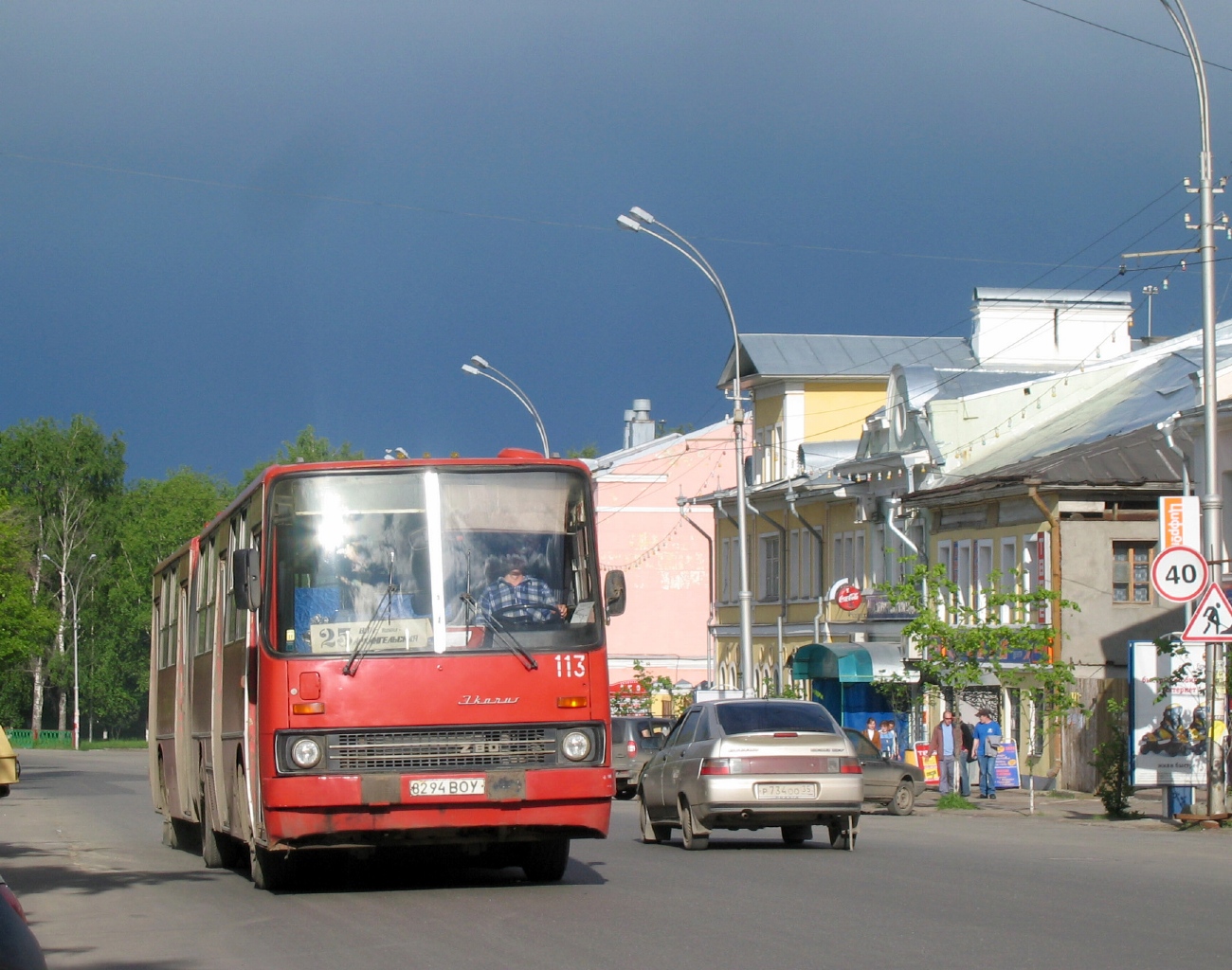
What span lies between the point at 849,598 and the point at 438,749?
36546mm

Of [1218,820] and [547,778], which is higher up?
[547,778]

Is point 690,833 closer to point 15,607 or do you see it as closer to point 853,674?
point 853,674

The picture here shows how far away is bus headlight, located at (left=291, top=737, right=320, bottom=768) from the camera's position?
13000mm

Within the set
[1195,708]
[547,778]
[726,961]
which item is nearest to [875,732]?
[1195,708]

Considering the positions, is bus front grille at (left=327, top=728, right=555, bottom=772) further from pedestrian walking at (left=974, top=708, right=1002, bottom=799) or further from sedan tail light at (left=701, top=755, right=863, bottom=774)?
pedestrian walking at (left=974, top=708, right=1002, bottom=799)

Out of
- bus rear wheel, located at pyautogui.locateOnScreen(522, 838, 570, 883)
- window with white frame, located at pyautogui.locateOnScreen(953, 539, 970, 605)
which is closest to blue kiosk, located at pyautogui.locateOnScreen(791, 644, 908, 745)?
window with white frame, located at pyautogui.locateOnScreen(953, 539, 970, 605)

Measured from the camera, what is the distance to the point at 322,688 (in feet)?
42.8

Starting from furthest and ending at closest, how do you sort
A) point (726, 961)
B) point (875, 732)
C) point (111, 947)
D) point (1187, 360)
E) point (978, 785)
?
1. point (1187, 360)
2. point (875, 732)
3. point (978, 785)
4. point (111, 947)
5. point (726, 961)

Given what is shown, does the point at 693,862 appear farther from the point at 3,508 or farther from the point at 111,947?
the point at 3,508

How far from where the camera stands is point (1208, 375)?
2378 centimetres

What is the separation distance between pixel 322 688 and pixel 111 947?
2.38 meters

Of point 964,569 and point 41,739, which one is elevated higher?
point 964,569

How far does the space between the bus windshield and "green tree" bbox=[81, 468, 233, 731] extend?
308 ft

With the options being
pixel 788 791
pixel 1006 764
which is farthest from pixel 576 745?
pixel 1006 764
